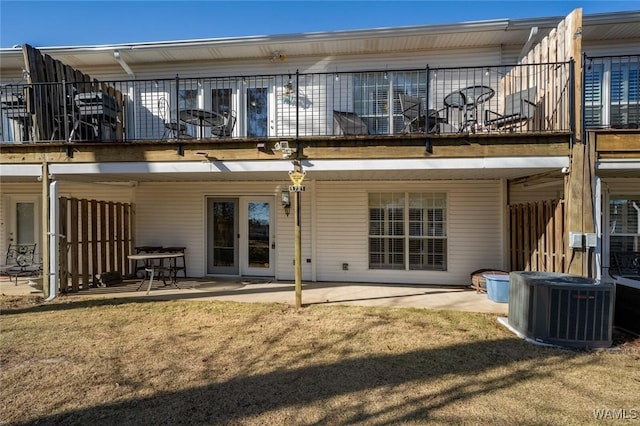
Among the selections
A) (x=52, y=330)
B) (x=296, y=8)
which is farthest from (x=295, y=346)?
(x=296, y=8)

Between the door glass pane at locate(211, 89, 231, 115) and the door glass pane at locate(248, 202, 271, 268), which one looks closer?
the door glass pane at locate(211, 89, 231, 115)

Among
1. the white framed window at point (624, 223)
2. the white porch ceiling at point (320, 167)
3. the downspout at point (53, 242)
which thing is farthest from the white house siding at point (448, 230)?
the downspout at point (53, 242)

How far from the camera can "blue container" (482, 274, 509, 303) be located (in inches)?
267

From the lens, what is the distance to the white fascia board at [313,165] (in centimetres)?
591

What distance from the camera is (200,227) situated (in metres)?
9.31

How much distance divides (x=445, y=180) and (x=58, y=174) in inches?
320

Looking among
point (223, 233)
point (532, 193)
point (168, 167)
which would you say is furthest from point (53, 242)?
point (532, 193)

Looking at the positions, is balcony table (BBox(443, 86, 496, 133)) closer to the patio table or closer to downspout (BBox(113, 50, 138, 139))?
the patio table

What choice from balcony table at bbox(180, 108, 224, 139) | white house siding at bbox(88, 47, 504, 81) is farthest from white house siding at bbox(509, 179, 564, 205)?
balcony table at bbox(180, 108, 224, 139)

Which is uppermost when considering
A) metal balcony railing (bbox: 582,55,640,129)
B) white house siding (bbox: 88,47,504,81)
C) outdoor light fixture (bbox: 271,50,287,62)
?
outdoor light fixture (bbox: 271,50,287,62)

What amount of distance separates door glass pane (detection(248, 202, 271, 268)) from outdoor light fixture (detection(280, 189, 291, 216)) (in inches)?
20.7

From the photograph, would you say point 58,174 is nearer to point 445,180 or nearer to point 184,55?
point 184,55

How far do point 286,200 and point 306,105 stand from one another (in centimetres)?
236

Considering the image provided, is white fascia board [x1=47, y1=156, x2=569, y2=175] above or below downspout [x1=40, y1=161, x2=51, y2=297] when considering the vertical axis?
above
